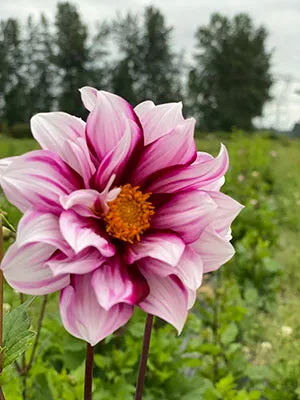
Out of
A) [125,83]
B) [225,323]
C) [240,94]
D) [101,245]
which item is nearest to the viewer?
[101,245]

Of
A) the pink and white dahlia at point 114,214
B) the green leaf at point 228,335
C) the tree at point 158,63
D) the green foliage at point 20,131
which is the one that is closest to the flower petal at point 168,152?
the pink and white dahlia at point 114,214

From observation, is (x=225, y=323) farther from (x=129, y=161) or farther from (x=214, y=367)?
(x=129, y=161)

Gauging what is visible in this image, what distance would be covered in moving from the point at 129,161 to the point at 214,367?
80.8 inches

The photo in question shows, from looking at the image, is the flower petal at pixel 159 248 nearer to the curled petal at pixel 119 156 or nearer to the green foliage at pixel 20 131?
the curled petal at pixel 119 156

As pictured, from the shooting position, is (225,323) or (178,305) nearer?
(178,305)

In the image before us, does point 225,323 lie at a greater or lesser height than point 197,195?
lesser

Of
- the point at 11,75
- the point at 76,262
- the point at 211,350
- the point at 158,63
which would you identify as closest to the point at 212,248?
the point at 76,262

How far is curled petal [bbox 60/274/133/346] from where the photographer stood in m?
0.65

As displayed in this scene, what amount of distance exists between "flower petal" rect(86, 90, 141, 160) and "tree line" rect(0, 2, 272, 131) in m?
29.5

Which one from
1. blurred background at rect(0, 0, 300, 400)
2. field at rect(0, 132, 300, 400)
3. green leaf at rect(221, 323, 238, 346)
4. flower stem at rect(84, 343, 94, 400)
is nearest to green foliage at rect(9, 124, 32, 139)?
blurred background at rect(0, 0, 300, 400)

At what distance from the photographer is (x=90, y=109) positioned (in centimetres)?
76

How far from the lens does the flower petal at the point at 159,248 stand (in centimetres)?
66

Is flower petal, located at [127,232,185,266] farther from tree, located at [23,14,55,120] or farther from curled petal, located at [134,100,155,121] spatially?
tree, located at [23,14,55,120]

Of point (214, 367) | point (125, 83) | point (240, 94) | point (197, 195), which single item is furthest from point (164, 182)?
point (240, 94)
